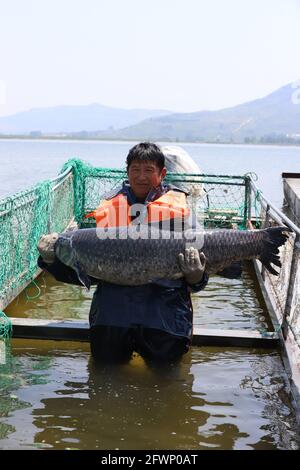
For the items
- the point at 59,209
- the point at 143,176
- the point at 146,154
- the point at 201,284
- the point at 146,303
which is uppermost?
the point at 146,154

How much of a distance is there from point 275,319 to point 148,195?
222 centimetres

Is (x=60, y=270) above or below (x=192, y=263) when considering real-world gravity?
below

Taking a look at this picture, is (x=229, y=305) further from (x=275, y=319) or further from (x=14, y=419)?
(x=14, y=419)

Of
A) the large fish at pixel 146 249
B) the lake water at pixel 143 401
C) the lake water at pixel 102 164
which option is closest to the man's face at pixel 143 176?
the large fish at pixel 146 249

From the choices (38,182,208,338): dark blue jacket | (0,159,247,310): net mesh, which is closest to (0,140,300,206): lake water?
(0,159,247,310): net mesh

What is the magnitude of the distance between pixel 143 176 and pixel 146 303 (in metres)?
1.00

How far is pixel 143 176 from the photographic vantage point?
5.09 meters

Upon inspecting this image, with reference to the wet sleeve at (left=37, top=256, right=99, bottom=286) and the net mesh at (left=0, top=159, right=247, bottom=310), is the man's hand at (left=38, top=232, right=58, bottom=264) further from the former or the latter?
the net mesh at (left=0, top=159, right=247, bottom=310)


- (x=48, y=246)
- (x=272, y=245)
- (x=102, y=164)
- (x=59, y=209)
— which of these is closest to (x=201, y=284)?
(x=272, y=245)

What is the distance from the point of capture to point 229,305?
8102 mm

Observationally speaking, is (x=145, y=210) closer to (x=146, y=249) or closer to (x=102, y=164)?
(x=146, y=249)

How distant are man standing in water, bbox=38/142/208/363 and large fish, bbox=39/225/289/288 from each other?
0.12 metres

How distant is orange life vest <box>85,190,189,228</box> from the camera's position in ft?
16.6

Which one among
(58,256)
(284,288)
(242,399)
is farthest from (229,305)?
(58,256)
